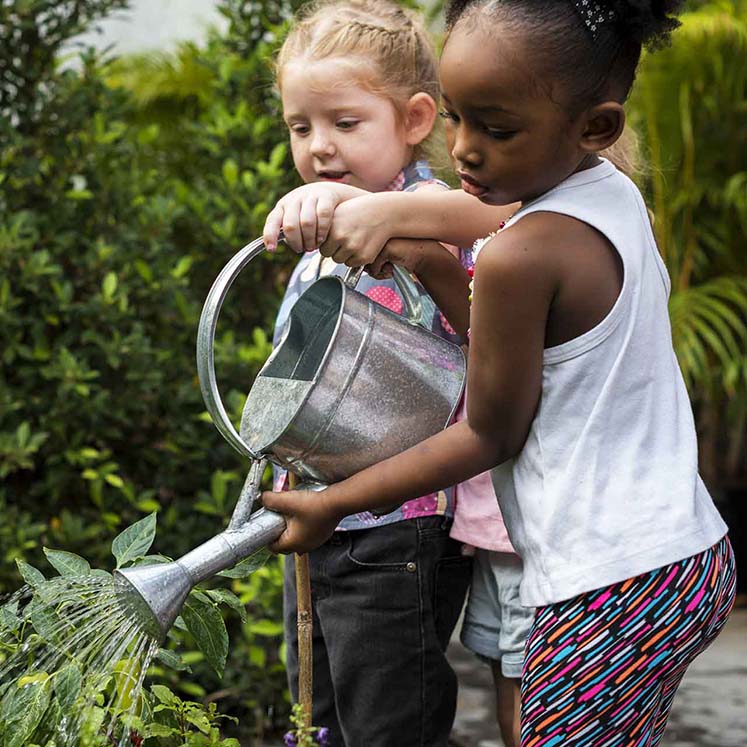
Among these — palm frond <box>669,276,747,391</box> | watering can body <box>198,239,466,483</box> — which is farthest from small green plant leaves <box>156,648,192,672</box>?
palm frond <box>669,276,747,391</box>

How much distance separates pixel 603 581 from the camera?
1.52 metres

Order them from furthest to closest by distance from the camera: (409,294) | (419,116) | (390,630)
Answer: (419,116)
(390,630)
(409,294)

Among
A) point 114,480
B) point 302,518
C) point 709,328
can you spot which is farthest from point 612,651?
point 709,328

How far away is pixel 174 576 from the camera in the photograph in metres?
1.61

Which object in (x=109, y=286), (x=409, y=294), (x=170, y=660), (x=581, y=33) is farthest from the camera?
(x=109, y=286)

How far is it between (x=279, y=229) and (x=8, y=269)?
5.08 feet

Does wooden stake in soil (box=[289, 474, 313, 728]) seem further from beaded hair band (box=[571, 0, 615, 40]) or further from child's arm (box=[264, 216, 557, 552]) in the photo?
beaded hair band (box=[571, 0, 615, 40])

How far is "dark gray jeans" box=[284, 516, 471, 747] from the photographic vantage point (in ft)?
7.00

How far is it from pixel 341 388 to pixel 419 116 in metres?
0.73

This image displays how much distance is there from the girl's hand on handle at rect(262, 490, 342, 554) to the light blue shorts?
0.53m

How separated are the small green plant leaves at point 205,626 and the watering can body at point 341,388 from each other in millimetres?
237

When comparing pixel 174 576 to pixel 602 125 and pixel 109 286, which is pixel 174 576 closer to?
pixel 602 125

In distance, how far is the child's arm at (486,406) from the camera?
1.50m

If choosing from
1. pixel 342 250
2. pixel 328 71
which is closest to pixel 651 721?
pixel 342 250
